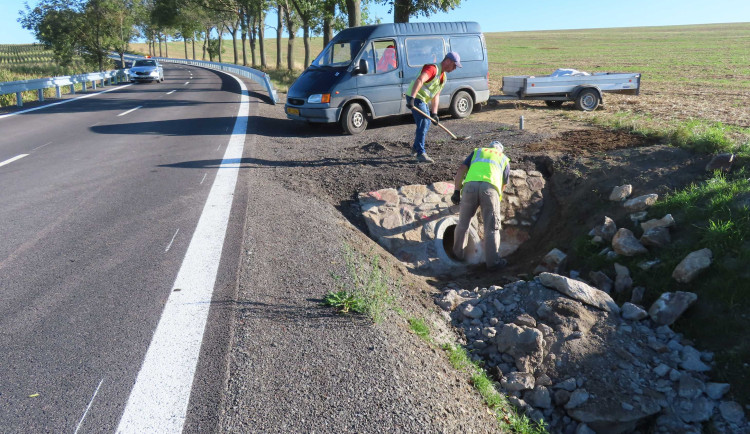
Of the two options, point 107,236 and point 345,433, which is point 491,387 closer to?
point 345,433

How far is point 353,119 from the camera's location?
39.1 ft

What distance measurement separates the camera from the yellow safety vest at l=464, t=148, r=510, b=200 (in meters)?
6.48

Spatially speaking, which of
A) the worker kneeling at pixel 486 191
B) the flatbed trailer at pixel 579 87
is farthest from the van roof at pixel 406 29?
the worker kneeling at pixel 486 191

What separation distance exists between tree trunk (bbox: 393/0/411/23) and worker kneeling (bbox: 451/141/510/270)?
45.0ft

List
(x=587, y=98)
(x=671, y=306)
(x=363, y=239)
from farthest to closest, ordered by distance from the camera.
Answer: (x=587, y=98), (x=363, y=239), (x=671, y=306)

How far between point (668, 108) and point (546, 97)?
3150 mm

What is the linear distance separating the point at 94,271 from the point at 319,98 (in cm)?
784

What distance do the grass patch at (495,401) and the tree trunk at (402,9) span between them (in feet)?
56.2

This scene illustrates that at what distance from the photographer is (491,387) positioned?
379cm

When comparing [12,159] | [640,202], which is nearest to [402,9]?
[12,159]

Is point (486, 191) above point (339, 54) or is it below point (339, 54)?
below

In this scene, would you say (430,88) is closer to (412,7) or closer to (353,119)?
(353,119)

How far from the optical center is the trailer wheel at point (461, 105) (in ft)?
44.9

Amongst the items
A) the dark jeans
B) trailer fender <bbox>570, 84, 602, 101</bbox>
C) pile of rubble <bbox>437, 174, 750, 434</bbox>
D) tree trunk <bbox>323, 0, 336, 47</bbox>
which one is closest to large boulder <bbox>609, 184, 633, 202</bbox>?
pile of rubble <bbox>437, 174, 750, 434</bbox>
